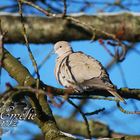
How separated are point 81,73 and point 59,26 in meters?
0.77

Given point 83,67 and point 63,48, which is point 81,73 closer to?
point 83,67

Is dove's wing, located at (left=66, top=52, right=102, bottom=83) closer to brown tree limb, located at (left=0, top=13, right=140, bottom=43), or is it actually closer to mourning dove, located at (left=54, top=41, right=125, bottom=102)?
mourning dove, located at (left=54, top=41, right=125, bottom=102)

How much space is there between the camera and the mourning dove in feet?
10.6

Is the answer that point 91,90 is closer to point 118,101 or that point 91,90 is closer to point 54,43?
point 118,101

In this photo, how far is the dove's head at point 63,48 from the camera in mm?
3958

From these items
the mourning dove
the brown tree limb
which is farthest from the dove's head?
the mourning dove

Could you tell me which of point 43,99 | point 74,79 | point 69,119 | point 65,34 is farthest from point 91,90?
point 69,119

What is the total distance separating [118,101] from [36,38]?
1.58 metres

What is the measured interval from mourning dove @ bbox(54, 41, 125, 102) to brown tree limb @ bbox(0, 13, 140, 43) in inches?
16.5

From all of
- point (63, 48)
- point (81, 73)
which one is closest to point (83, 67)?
point (81, 73)

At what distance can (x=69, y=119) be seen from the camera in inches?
179

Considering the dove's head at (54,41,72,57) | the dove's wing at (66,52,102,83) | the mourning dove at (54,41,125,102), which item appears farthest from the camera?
the dove's head at (54,41,72,57)

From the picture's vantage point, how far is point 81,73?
3367 millimetres

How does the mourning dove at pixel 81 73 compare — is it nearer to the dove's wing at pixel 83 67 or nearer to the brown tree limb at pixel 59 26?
the dove's wing at pixel 83 67
